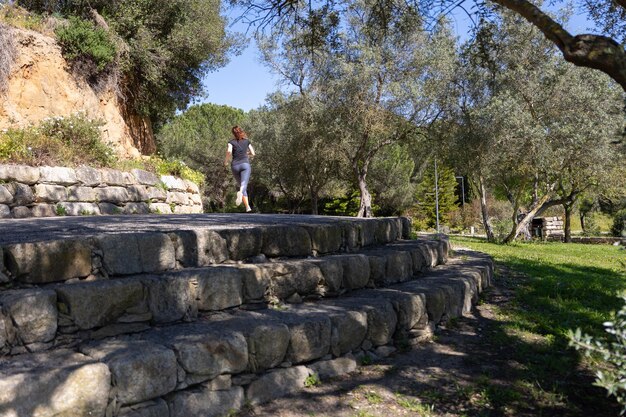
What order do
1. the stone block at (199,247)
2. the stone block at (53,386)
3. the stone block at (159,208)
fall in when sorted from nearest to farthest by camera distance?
the stone block at (53,386), the stone block at (199,247), the stone block at (159,208)

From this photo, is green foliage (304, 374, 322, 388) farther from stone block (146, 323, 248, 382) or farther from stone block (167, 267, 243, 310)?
stone block (167, 267, 243, 310)

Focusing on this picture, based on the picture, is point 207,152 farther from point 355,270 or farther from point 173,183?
point 355,270

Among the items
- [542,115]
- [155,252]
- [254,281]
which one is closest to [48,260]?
[155,252]

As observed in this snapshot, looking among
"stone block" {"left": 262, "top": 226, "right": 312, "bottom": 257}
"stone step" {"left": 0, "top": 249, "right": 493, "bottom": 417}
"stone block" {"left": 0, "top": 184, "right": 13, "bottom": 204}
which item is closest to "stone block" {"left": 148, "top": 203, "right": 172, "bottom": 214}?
"stone block" {"left": 0, "top": 184, "right": 13, "bottom": 204}

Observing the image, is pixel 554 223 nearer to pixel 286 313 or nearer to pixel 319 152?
pixel 319 152

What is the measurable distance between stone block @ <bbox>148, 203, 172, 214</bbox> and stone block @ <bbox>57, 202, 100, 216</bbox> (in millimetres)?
1182

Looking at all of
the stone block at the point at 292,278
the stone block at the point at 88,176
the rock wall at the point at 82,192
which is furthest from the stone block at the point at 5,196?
the stone block at the point at 292,278

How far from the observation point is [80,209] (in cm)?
Answer: 801

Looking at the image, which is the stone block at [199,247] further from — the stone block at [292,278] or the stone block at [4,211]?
the stone block at [4,211]

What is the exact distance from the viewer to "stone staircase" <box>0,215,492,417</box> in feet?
8.85

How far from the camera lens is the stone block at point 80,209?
25.7 feet

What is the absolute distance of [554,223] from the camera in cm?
3631

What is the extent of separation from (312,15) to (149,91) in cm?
757

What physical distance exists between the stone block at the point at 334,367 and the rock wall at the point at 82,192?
565 cm
